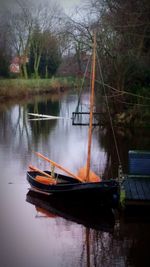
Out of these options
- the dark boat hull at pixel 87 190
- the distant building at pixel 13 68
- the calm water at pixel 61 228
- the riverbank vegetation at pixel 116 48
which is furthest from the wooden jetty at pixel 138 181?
the distant building at pixel 13 68

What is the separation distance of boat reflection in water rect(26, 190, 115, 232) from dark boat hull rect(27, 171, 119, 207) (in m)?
0.15

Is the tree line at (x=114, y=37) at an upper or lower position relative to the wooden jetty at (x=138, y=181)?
upper

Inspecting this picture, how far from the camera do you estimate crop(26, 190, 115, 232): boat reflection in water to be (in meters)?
9.18

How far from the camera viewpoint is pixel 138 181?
10.8 m

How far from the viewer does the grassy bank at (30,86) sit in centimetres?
3622

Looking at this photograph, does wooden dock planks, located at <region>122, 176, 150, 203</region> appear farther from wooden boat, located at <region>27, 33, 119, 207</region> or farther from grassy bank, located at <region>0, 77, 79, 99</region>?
grassy bank, located at <region>0, 77, 79, 99</region>

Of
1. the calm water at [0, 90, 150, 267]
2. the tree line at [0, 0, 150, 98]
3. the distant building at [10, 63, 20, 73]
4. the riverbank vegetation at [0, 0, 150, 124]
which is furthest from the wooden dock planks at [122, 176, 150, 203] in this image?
the distant building at [10, 63, 20, 73]

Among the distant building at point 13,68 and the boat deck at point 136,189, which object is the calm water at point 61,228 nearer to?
the boat deck at point 136,189

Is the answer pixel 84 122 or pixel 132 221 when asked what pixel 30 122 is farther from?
pixel 132 221

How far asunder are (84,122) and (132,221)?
1447cm

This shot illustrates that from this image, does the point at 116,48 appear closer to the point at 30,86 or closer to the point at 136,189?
the point at 136,189

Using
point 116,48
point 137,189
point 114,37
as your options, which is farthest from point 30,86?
point 137,189

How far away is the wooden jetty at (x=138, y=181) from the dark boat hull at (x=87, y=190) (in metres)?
0.35

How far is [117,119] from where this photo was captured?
2059 cm
